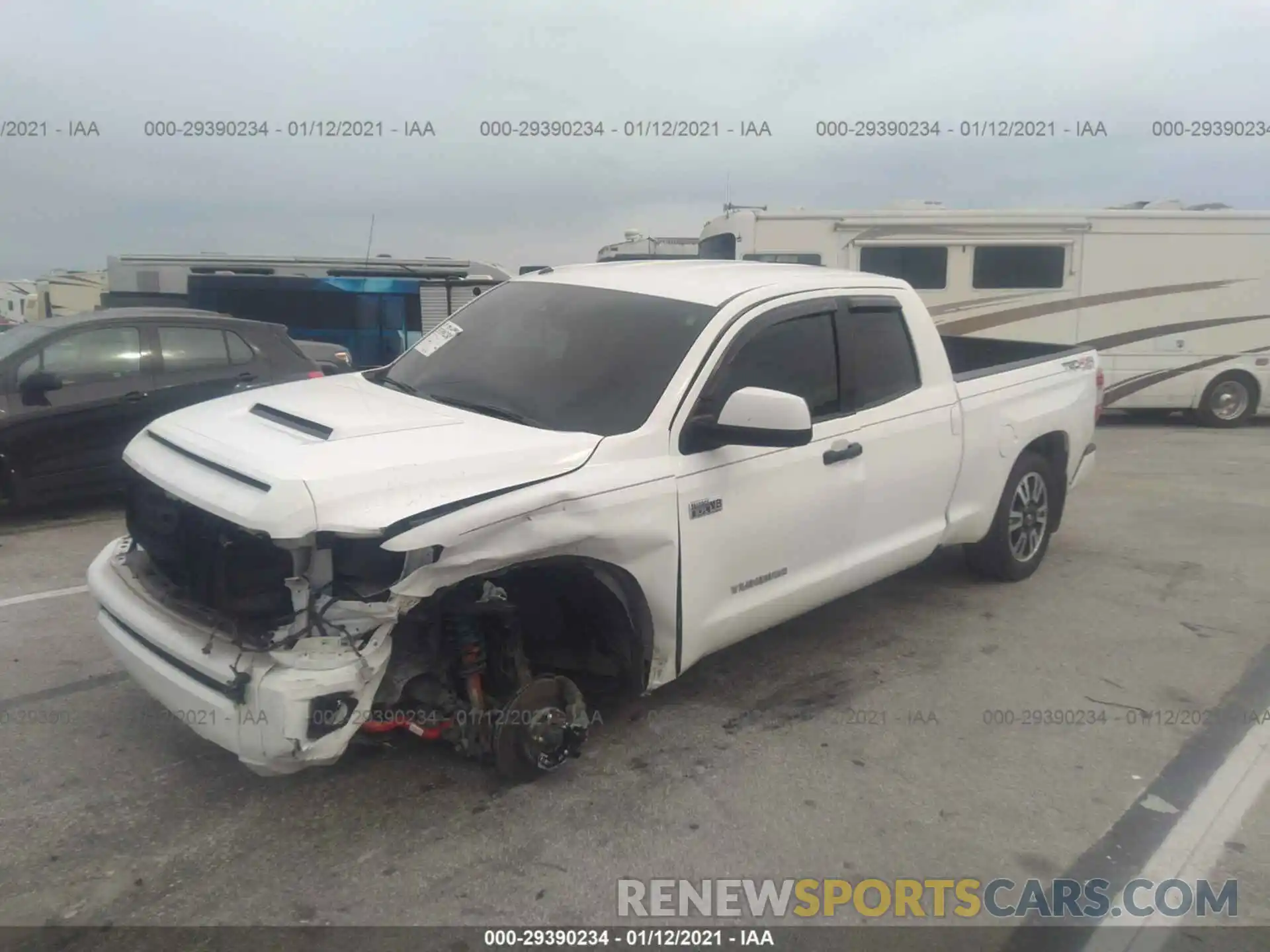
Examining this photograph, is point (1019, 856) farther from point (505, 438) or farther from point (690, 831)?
point (505, 438)

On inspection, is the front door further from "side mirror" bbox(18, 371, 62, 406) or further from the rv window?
the rv window

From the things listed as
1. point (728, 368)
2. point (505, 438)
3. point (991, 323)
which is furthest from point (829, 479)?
point (991, 323)

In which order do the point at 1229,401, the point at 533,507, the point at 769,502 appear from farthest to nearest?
1. the point at 1229,401
2. the point at 769,502
3. the point at 533,507

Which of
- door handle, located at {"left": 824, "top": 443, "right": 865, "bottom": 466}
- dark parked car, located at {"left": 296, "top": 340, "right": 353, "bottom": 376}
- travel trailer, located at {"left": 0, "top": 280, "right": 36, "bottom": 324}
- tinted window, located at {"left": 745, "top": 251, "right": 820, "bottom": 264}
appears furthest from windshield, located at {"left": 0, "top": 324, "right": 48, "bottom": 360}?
travel trailer, located at {"left": 0, "top": 280, "right": 36, "bottom": 324}

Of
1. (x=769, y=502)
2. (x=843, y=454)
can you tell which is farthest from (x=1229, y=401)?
(x=769, y=502)

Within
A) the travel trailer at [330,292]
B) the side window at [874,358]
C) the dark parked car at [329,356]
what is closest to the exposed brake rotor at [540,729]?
the side window at [874,358]

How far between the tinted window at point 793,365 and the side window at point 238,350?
5.60 metres

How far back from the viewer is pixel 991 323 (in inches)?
553

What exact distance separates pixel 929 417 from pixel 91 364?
6.21 m

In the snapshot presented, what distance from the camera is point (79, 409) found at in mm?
7566

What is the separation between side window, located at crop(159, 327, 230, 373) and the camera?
8172 mm

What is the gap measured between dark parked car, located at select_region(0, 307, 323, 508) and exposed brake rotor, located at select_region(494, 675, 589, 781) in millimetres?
4641

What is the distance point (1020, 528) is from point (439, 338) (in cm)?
370

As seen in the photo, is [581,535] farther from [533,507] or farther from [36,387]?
[36,387]
